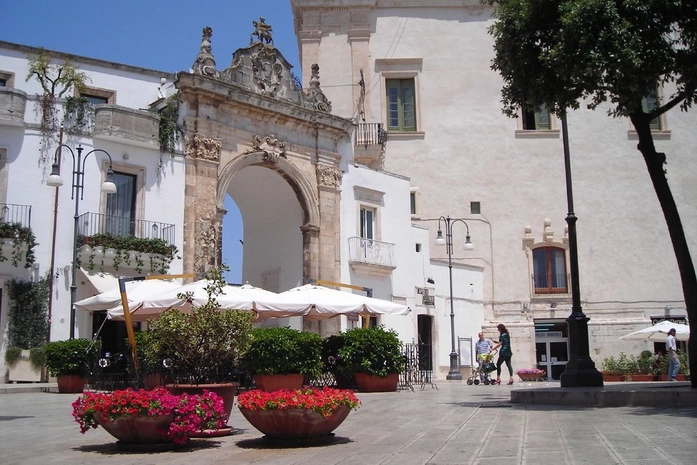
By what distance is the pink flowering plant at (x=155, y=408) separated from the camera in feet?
23.5

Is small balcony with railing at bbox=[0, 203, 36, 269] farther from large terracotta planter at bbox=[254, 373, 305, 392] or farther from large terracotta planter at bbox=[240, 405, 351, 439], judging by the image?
large terracotta planter at bbox=[240, 405, 351, 439]

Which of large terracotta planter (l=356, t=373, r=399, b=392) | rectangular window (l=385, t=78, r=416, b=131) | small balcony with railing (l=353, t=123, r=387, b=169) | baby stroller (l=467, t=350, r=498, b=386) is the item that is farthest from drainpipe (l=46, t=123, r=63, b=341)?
rectangular window (l=385, t=78, r=416, b=131)

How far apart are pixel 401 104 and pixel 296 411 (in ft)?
86.2

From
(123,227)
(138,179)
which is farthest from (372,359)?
(138,179)

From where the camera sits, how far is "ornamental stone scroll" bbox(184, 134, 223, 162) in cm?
2208

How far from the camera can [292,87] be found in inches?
989

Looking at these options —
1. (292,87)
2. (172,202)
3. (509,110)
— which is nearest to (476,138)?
(292,87)

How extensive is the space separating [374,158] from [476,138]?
4753 mm

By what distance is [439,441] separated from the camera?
7.66 m

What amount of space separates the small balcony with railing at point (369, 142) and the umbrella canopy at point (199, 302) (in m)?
13.9

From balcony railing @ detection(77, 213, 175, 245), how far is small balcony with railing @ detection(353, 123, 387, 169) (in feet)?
35.6

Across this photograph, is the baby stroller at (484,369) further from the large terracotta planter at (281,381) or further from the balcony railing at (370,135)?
the balcony railing at (370,135)

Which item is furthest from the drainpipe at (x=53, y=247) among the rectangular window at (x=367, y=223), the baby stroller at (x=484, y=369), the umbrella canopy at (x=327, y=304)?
the baby stroller at (x=484, y=369)

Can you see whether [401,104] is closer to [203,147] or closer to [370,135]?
[370,135]
